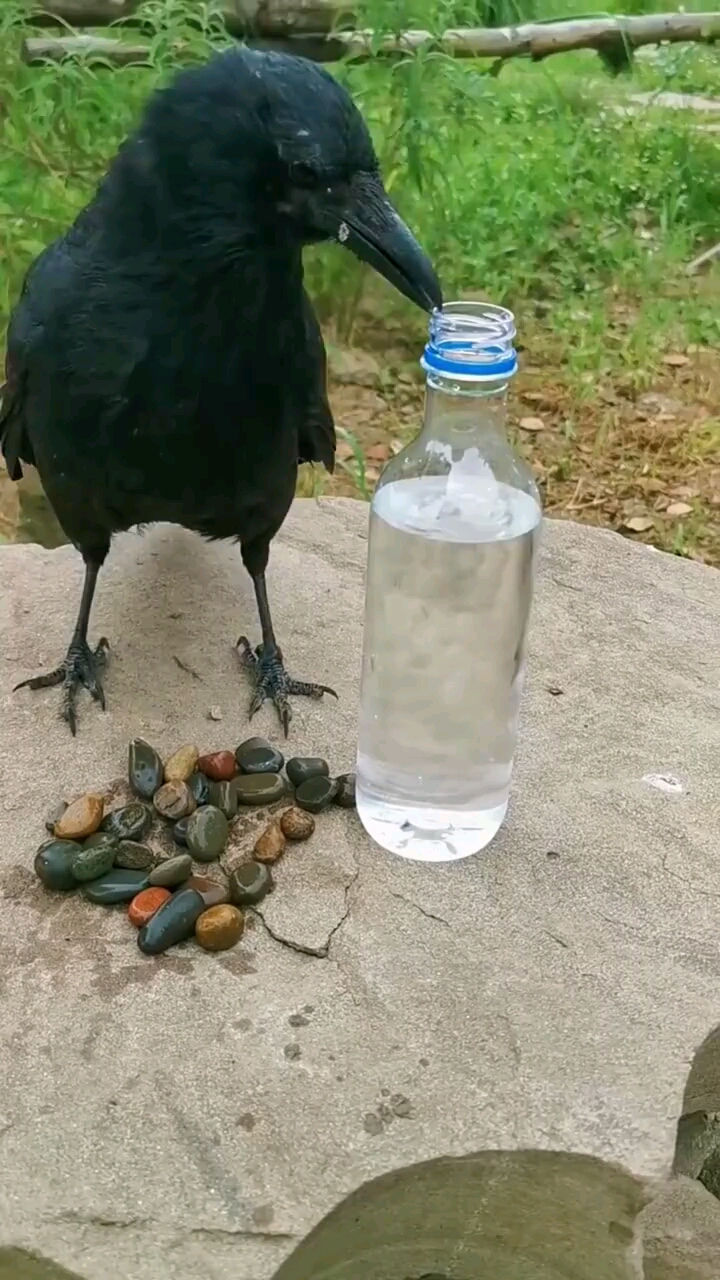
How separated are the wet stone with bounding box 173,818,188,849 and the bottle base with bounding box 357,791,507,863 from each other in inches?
7.3

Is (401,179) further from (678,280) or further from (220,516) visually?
(220,516)

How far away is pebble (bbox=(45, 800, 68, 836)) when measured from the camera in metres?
1.37

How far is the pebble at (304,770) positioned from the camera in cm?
144

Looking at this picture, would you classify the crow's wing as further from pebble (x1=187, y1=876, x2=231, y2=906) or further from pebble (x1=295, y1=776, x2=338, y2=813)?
pebble (x1=187, y1=876, x2=231, y2=906)

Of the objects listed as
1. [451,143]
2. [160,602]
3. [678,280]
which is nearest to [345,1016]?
[160,602]

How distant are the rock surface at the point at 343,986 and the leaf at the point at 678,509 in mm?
1208

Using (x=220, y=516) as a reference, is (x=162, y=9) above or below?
above

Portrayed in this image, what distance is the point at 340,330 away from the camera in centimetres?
327

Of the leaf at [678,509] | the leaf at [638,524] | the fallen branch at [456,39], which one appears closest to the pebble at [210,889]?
the leaf at [638,524]

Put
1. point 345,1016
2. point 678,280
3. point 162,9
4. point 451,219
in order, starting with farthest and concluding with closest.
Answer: point 678,280 < point 451,219 < point 162,9 < point 345,1016

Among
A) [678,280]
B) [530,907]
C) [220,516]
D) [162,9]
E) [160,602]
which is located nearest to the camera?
[530,907]

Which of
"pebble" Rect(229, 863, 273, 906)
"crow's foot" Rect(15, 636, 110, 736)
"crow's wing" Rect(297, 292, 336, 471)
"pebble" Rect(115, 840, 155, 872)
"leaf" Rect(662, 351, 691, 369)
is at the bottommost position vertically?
"leaf" Rect(662, 351, 691, 369)

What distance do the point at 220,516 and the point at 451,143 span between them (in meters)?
1.80

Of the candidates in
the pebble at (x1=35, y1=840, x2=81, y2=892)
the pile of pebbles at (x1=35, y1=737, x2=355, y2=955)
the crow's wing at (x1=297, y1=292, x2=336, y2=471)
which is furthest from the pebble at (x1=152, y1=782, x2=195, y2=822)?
the crow's wing at (x1=297, y1=292, x2=336, y2=471)
